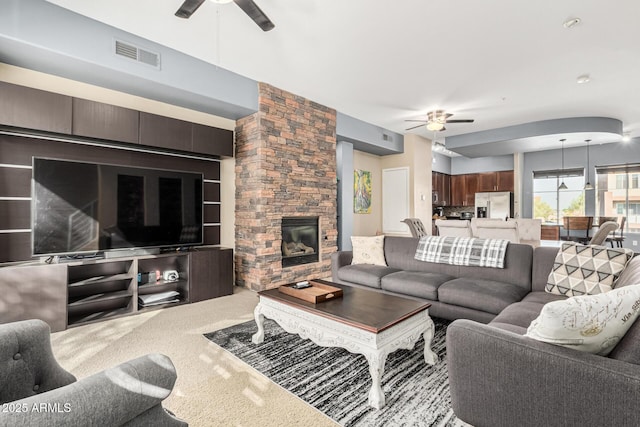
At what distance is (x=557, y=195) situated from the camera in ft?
27.7

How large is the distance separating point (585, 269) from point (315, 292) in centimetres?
215

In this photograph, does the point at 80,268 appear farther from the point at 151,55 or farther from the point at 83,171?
the point at 151,55

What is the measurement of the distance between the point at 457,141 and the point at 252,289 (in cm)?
590

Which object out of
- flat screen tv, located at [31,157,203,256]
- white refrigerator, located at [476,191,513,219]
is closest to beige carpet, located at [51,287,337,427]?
flat screen tv, located at [31,157,203,256]

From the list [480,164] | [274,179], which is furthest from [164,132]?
[480,164]

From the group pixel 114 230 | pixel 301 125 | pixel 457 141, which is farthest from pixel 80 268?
pixel 457 141

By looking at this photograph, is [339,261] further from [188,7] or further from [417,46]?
[188,7]

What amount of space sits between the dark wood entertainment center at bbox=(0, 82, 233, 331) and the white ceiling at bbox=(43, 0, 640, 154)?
92cm

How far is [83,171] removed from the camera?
10.3 ft

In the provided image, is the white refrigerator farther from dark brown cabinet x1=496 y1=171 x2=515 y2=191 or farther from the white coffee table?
the white coffee table

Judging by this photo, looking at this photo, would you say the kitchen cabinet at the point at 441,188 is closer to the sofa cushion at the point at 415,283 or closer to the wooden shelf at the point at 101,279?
the sofa cushion at the point at 415,283

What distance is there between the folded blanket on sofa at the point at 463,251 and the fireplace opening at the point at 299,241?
2011mm

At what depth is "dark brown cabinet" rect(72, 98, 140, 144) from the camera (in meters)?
3.07

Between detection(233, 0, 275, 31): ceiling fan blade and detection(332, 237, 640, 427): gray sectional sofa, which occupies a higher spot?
detection(233, 0, 275, 31): ceiling fan blade
